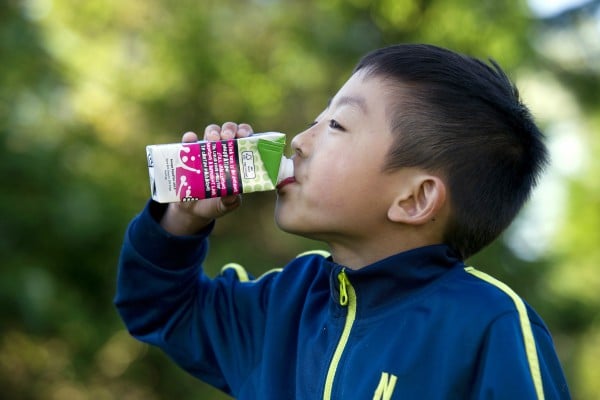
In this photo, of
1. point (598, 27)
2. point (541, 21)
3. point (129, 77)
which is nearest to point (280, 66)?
point (129, 77)

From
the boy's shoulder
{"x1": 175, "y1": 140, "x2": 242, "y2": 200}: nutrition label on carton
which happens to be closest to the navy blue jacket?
the boy's shoulder

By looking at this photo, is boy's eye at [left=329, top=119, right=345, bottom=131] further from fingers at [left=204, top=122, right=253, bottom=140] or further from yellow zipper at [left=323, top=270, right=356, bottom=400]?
yellow zipper at [left=323, top=270, right=356, bottom=400]

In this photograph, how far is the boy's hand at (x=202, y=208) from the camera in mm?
1562

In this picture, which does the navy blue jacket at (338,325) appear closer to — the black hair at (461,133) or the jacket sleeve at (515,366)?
the jacket sleeve at (515,366)

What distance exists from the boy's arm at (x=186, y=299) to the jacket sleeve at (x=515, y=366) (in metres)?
0.56

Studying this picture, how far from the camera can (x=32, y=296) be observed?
3.80m

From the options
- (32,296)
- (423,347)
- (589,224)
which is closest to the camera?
(423,347)

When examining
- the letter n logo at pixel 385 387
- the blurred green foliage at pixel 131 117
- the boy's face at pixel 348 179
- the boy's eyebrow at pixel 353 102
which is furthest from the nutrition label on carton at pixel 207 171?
the blurred green foliage at pixel 131 117

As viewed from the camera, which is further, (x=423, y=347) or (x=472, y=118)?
(x=472, y=118)

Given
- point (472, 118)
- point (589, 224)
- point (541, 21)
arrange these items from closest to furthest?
point (472, 118) < point (541, 21) < point (589, 224)

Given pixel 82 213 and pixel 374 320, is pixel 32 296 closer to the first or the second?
pixel 82 213

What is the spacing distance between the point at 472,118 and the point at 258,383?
67cm

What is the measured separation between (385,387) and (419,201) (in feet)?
1.20

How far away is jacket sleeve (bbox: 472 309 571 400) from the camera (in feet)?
3.89
